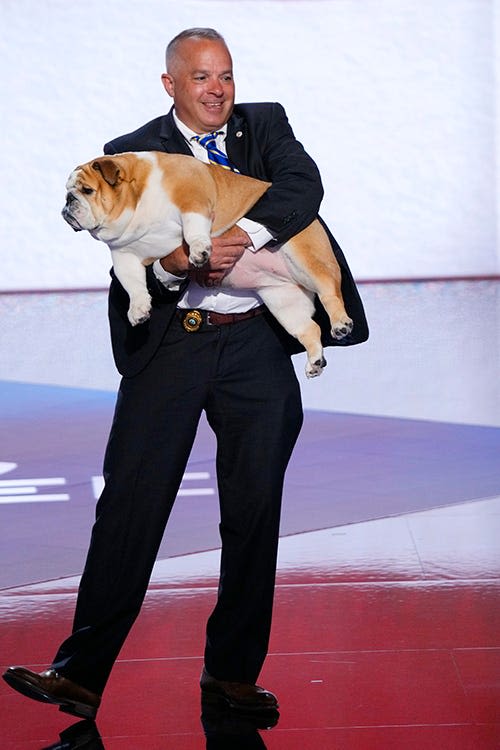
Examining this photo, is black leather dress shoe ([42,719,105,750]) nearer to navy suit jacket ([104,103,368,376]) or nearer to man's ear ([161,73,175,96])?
navy suit jacket ([104,103,368,376])

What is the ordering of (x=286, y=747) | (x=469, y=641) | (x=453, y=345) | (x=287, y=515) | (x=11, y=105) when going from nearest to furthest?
(x=286, y=747)
(x=469, y=641)
(x=287, y=515)
(x=453, y=345)
(x=11, y=105)

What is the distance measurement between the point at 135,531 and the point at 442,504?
254cm

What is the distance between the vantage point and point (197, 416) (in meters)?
3.50

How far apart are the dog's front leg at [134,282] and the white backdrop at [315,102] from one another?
47.9ft

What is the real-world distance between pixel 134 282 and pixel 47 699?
3.67ft

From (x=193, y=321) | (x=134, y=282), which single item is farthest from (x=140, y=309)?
(x=193, y=321)

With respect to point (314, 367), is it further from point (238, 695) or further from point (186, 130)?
point (238, 695)

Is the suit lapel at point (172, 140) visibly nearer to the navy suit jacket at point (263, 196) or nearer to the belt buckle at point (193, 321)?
the navy suit jacket at point (263, 196)

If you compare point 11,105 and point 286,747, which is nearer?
point 286,747

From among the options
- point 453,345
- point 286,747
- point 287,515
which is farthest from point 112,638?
point 453,345

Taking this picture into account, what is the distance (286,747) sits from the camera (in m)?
3.26

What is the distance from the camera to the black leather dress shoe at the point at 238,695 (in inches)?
137

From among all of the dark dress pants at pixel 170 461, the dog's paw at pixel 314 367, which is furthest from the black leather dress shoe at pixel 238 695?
the dog's paw at pixel 314 367

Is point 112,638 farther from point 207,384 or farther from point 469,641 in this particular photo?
point 469,641
